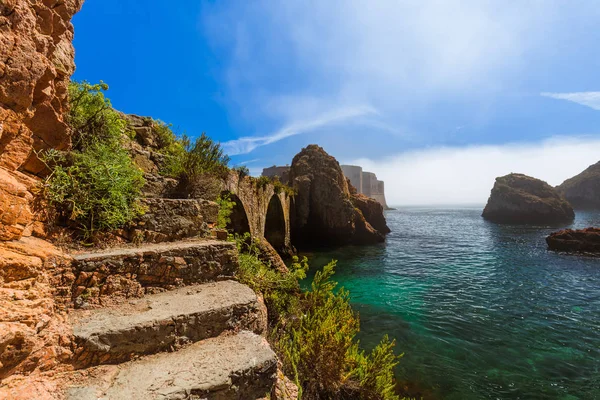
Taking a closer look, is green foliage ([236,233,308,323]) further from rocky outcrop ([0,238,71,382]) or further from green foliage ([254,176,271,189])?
green foliage ([254,176,271,189])

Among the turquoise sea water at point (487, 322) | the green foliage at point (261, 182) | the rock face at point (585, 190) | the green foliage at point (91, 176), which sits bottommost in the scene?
the turquoise sea water at point (487, 322)

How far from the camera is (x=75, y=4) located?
10.0 feet

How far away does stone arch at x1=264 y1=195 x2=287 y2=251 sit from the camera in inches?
698

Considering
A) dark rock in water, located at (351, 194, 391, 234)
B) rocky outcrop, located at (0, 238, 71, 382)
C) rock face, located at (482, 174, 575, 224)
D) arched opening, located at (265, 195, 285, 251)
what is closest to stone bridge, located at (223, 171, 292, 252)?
arched opening, located at (265, 195, 285, 251)

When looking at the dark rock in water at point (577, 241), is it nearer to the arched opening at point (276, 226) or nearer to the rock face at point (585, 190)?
the arched opening at point (276, 226)

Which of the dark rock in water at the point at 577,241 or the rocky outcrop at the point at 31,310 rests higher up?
the rocky outcrop at the point at 31,310

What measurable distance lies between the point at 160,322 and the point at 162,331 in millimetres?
88

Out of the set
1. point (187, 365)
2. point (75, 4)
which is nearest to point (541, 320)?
point (187, 365)

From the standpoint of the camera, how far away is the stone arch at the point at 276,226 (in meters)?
17.7

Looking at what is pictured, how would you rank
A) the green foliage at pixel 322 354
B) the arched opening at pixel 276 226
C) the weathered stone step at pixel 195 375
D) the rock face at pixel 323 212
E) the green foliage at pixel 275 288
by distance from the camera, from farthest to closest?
the rock face at pixel 323 212 < the arched opening at pixel 276 226 < the green foliage at pixel 275 288 < the green foliage at pixel 322 354 < the weathered stone step at pixel 195 375

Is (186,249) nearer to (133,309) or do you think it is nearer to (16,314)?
(133,309)

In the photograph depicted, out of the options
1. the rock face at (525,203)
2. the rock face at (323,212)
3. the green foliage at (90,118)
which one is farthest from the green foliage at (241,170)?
the rock face at (525,203)

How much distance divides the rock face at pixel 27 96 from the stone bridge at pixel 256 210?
5045mm

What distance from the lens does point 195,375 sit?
1.90m
